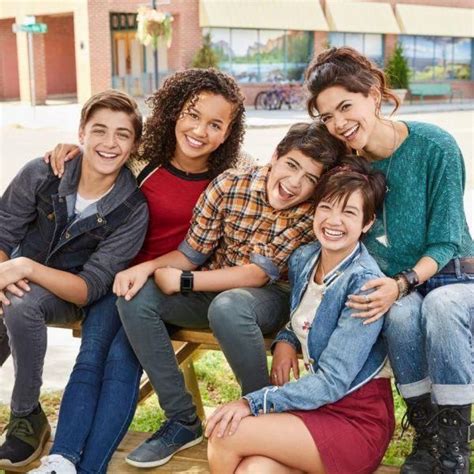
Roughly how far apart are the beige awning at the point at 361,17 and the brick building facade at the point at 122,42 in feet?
0.31

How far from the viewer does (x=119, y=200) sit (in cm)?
347

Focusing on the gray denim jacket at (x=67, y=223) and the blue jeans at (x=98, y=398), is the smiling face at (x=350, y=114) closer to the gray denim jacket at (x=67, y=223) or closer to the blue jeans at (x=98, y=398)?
the gray denim jacket at (x=67, y=223)

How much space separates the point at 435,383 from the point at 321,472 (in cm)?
47

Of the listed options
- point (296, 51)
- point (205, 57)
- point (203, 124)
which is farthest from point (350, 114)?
point (296, 51)

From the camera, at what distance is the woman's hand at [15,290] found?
3.16m

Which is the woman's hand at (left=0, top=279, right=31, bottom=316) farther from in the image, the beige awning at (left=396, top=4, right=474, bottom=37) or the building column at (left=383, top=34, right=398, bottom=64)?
the beige awning at (left=396, top=4, right=474, bottom=37)

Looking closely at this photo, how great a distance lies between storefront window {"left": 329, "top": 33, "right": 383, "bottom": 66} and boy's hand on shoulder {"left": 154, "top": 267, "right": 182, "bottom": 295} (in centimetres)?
3156

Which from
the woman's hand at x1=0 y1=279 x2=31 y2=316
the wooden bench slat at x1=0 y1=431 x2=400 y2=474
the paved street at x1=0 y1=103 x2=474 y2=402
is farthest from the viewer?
the paved street at x1=0 y1=103 x2=474 y2=402

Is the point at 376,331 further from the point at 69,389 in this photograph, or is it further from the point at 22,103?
the point at 22,103

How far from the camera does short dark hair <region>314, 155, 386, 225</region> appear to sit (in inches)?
114

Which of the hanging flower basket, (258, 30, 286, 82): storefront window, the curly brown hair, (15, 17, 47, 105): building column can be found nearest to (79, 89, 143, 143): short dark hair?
the curly brown hair

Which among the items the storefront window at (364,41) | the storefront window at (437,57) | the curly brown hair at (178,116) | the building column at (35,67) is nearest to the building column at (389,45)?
the storefront window at (364,41)

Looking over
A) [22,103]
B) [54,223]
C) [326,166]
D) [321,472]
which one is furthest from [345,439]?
[22,103]

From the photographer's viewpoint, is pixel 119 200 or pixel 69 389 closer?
pixel 69 389
